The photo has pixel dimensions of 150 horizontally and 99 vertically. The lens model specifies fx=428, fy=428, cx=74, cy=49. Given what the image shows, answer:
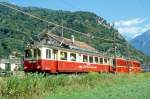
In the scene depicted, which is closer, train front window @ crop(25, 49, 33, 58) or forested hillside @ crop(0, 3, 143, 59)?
train front window @ crop(25, 49, 33, 58)

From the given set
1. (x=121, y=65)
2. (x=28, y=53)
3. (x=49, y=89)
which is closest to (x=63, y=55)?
(x=28, y=53)

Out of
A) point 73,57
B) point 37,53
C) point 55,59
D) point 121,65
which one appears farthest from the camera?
point 121,65

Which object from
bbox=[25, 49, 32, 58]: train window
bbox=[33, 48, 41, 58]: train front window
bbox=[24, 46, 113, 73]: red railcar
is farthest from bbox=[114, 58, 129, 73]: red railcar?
bbox=[33, 48, 41, 58]: train front window

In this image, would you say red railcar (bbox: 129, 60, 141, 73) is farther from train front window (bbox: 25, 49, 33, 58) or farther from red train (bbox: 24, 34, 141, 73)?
train front window (bbox: 25, 49, 33, 58)

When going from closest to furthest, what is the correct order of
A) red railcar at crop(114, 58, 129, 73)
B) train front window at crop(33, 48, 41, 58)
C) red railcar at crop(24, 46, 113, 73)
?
red railcar at crop(24, 46, 113, 73), train front window at crop(33, 48, 41, 58), red railcar at crop(114, 58, 129, 73)

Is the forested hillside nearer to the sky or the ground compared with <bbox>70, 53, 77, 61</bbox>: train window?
nearer to the sky

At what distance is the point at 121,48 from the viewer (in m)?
135

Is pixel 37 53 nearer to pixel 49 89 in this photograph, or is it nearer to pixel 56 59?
pixel 56 59

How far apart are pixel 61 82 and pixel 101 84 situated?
16.8 ft

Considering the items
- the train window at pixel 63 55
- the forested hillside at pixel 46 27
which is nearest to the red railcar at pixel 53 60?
the train window at pixel 63 55

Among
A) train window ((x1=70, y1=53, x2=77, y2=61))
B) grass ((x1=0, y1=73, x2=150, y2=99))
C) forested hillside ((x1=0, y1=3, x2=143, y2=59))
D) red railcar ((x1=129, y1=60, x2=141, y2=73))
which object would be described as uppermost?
forested hillside ((x1=0, y1=3, x2=143, y2=59))

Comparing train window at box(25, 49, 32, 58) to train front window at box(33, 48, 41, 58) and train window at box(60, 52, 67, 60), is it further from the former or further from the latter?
train window at box(60, 52, 67, 60)

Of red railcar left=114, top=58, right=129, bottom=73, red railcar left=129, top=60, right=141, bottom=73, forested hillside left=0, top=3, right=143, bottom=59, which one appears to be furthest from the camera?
forested hillside left=0, top=3, right=143, bottom=59

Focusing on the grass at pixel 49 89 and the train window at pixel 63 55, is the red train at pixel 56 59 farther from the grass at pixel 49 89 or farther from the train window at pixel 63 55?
the grass at pixel 49 89
